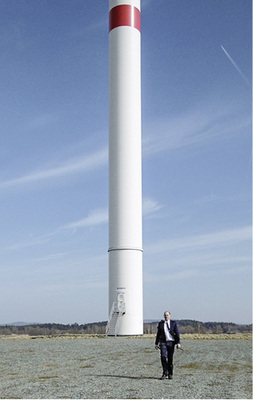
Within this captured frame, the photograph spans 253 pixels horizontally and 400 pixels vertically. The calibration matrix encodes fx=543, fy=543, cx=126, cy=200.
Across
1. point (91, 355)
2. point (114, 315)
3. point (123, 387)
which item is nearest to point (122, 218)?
point (114, 315)

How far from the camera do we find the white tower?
3891 centimetres

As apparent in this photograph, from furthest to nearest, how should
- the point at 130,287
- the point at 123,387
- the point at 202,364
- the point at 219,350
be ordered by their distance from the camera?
the point at 130,287 → the point at 219,350 → the point at 202,364 → the point at 123,387

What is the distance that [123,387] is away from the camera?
13.9m

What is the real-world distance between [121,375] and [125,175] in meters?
24.2

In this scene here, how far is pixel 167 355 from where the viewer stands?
16391 mm

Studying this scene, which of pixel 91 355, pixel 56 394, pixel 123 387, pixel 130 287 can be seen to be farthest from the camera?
pixel 130 287

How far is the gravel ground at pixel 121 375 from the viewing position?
1302 centimetres

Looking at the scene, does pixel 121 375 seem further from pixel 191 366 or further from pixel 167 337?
pixel 191 366

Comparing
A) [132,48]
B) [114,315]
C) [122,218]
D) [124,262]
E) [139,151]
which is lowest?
[114,315]

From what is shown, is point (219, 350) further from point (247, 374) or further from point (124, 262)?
point (124, 262)

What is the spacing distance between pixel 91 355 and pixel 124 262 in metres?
15.6

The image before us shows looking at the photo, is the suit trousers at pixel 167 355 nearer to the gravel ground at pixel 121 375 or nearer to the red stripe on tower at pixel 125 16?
the gravel ground at pixel 121 375

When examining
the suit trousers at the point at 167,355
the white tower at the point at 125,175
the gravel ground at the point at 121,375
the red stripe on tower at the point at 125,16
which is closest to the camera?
the gravel ground at the point at 121,375

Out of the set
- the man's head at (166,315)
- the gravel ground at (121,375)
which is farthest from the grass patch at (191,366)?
the man's head at (166,315)
